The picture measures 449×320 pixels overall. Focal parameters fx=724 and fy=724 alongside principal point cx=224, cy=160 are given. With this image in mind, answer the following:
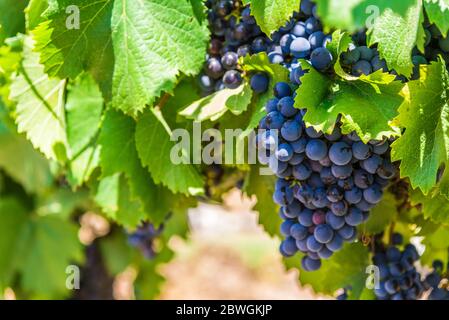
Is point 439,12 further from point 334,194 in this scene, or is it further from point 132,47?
point 132,47

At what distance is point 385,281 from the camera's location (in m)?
1.38

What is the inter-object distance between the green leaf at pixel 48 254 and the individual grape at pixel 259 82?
1226 millimetres

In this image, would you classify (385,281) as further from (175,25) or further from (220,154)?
(175,25)

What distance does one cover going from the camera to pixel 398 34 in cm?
103

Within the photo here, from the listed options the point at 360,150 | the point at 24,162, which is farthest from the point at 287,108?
the point at 24,162

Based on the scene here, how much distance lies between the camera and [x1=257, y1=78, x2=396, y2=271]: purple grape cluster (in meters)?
1.13

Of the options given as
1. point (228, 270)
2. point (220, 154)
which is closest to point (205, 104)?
point (220, 154)

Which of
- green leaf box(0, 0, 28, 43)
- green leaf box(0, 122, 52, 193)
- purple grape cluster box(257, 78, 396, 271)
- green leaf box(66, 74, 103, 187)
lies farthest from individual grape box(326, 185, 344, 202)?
green leaf box(0, 122, 52, 193)

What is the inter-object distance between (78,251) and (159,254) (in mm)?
273

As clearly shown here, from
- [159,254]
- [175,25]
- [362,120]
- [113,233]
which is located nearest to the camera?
[362,120]

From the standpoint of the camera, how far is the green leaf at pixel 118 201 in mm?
1495

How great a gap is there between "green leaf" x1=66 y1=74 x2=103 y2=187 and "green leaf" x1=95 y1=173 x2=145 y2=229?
56 mm

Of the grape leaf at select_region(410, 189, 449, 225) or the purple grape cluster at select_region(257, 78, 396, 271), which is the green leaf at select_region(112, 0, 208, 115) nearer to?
the purple grape cluster at select_region(257, 78, 396, 271)

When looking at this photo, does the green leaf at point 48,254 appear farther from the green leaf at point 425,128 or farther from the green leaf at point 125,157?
the green leaf at point 425,128
